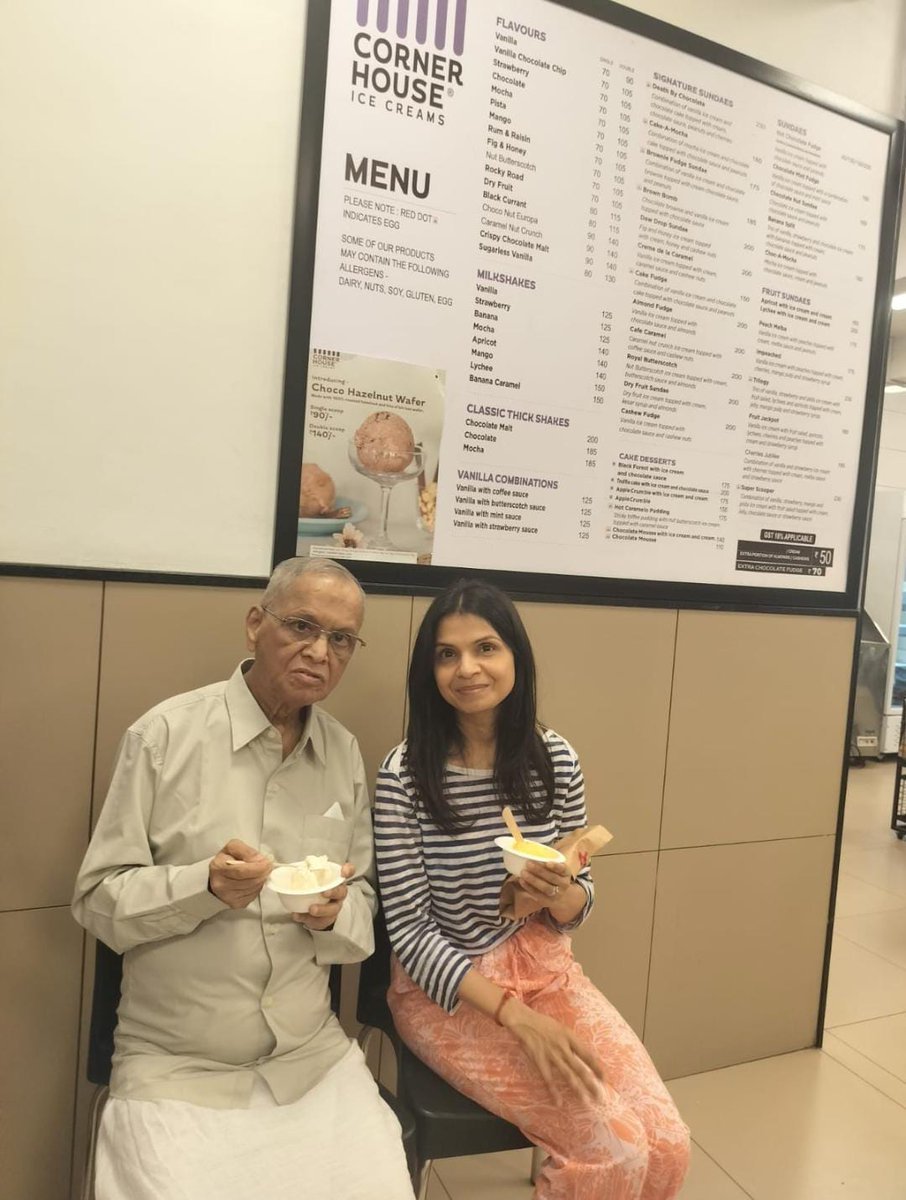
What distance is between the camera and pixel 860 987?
3.07 m

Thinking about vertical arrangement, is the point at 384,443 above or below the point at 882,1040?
above

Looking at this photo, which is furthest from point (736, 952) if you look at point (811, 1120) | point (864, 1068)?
point (864, 1068)

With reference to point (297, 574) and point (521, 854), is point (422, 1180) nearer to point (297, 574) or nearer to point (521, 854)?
point (521, 854)

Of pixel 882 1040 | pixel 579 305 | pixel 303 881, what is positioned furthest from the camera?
pixel 882 1040

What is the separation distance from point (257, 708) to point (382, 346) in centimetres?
90

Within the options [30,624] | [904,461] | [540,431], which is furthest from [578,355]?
[904,461]

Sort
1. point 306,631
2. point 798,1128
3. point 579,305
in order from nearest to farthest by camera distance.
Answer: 1. point 306,631
2. point 579,305
3. point 798,1128

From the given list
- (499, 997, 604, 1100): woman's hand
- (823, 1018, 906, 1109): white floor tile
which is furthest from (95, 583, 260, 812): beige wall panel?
(823, 1018, 906, 1109): white floor tile

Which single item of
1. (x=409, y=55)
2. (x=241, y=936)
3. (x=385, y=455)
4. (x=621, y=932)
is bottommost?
(x=621, y=932)

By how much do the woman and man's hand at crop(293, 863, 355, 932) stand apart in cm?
21

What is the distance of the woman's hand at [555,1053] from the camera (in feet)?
4.58

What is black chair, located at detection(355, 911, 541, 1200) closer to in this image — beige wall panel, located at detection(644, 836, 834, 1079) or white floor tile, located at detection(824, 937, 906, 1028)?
beige wall panel, located at detection(644, 836, 834, 1079)

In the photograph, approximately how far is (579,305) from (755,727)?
1330 mm

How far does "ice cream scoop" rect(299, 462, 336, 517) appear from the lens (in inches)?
72.2
